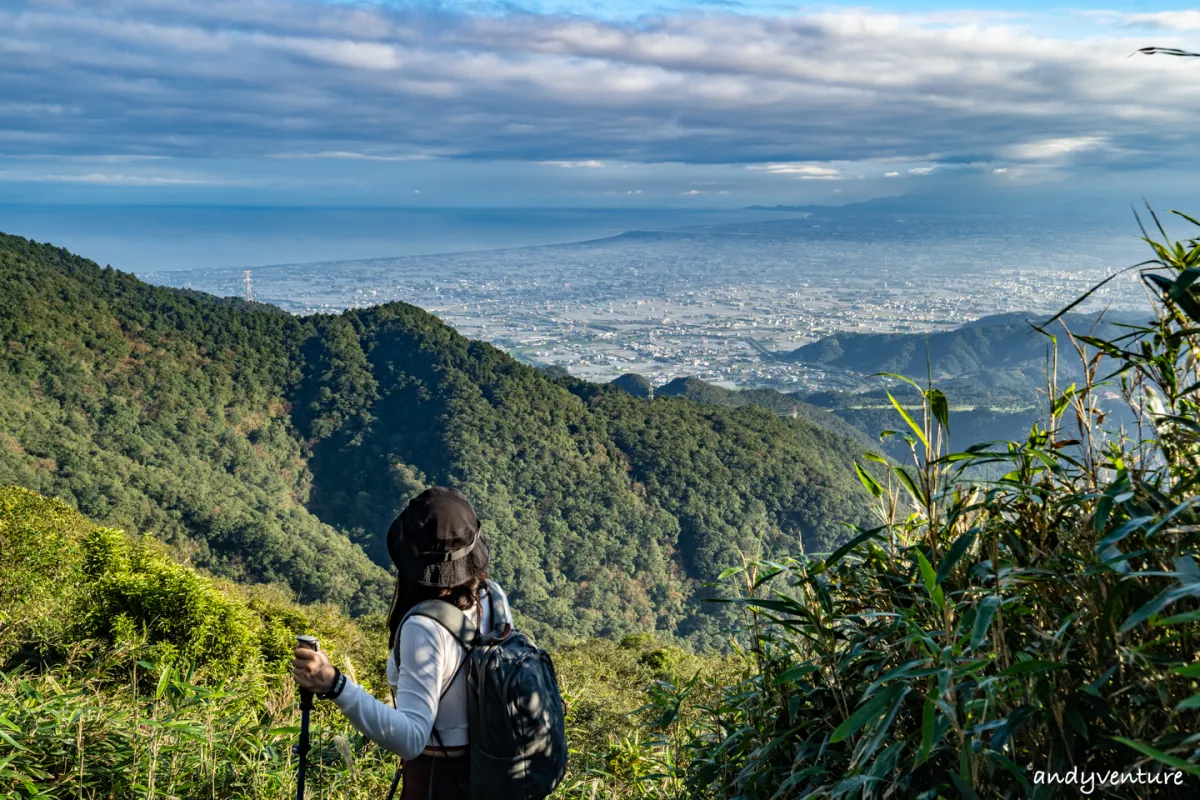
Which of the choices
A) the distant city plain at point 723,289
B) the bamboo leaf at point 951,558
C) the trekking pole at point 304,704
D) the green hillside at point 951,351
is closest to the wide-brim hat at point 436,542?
the trekking pole at point 304,704

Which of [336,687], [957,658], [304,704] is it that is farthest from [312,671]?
[957,658]

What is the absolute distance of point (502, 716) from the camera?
5.02 ft

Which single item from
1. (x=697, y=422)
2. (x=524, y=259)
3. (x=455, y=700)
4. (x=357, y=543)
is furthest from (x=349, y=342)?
(x=524, y=259)

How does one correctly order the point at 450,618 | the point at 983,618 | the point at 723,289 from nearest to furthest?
A: the point at 983,618 → the point at 450,618 → the point at 723,289

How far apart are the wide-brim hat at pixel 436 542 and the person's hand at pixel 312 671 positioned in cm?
20

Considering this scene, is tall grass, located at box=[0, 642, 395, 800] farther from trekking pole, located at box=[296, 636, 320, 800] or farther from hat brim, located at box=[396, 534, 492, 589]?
hat brim, located at box=[396, 534, 492, 589]

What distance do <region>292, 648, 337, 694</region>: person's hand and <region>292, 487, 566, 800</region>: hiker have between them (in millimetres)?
Answer: 18

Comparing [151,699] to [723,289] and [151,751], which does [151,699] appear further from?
[723,289]

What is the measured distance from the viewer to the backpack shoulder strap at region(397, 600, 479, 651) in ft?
5.03

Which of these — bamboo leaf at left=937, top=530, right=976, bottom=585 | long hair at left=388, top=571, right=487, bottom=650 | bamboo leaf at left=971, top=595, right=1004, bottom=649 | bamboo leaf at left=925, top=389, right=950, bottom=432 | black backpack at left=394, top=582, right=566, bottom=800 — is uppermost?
bamboo leaf at left=925, top=389, right=950, bottom=432

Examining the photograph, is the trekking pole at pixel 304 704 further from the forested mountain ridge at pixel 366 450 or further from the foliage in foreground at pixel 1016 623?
the forested mountain ridge at pixel 366 450

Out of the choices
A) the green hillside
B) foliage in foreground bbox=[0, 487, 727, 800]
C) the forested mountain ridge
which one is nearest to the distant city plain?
the green hillside

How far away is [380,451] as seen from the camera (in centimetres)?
3800

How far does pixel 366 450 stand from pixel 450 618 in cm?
3800
